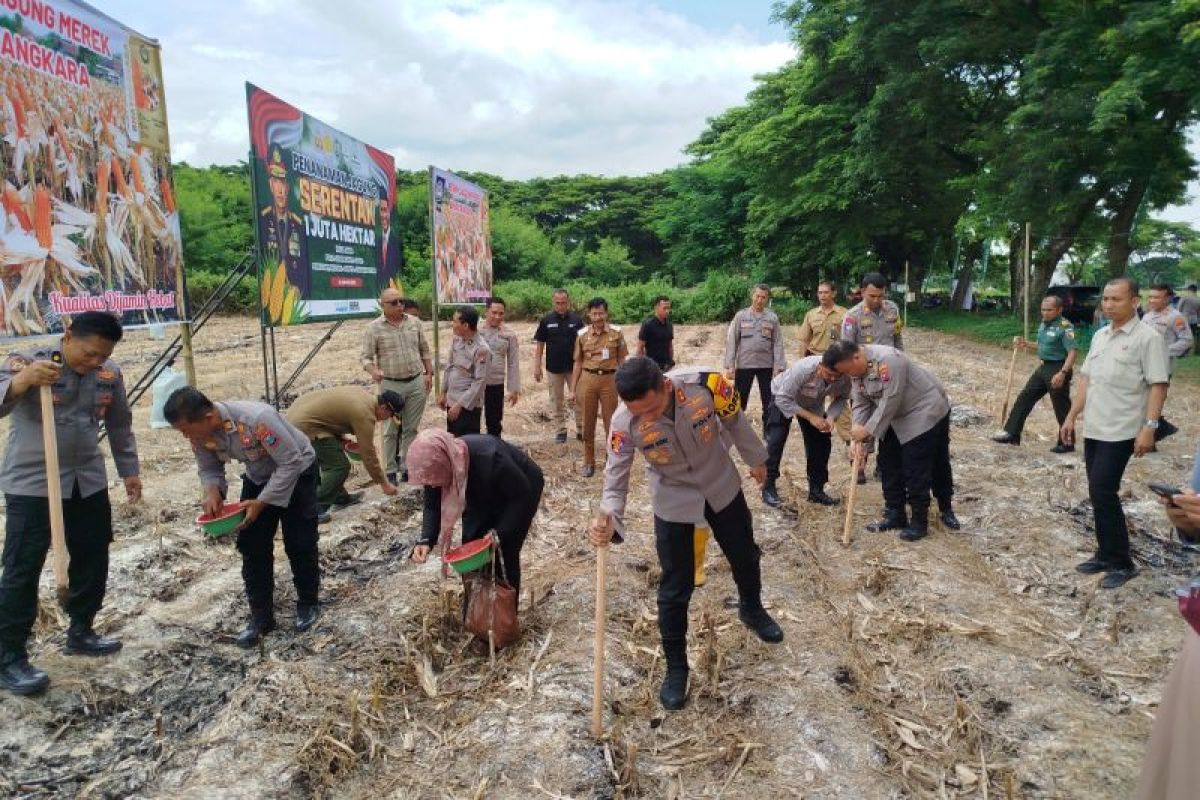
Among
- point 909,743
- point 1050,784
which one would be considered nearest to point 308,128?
point 909,743

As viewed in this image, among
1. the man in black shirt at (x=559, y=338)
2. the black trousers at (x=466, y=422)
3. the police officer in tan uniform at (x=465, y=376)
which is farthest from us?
the man in black shirt at (x=559, y=338)

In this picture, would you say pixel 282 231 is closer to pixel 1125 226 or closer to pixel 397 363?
pixel 397 363

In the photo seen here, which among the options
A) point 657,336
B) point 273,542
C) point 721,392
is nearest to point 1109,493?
point 721,392

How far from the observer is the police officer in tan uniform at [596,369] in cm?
748

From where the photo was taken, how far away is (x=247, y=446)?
13.0ft

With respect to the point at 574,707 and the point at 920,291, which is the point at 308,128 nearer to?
the point at 574,707

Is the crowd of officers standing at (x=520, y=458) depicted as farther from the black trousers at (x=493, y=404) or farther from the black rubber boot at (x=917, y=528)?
the black trousers at (x=493, y=404)

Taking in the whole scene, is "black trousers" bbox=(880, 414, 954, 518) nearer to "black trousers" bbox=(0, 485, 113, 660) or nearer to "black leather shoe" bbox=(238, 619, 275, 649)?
"black leather shoe" bbox=(238, 619, 275, 649)

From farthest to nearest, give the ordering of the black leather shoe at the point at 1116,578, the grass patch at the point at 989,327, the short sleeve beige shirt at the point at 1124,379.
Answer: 1. the grass patch at the point at 989,327
2. the black leather shoe at the point at 1116,578
3. the short sleeve beige shirt at the point at 1124,379

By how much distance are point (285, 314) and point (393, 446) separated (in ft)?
5.43

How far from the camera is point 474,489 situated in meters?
3.88

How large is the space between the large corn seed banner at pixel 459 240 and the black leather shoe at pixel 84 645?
6323 mm

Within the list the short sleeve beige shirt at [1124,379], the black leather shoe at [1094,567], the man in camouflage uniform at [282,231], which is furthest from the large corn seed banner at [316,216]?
the black leather shoe at [1094,567]

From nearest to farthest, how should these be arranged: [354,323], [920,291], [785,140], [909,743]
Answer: [909,743], [785,140], [354,323], [920,291]
